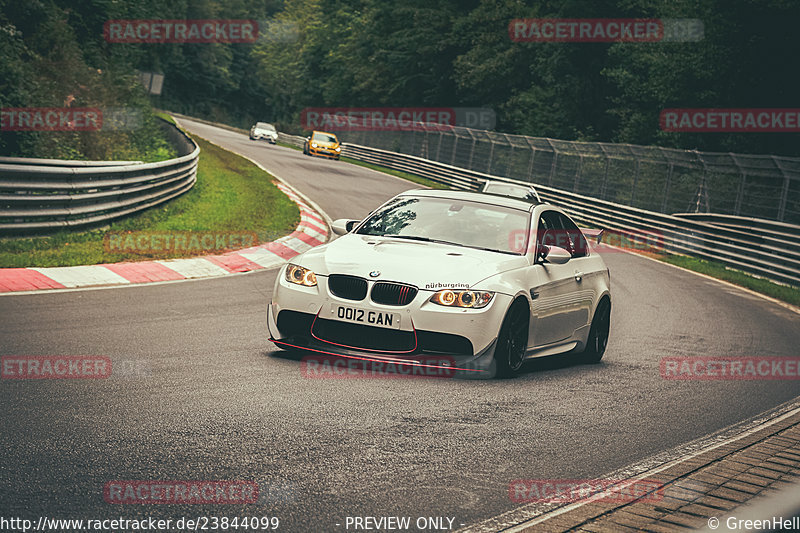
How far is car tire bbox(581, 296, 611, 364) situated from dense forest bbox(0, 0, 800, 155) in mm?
11390

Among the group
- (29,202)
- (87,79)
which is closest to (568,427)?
(29,202)

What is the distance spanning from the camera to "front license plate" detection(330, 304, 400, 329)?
293 inches

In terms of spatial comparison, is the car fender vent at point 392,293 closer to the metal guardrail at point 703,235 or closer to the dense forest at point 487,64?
the dense forest at point 487,64

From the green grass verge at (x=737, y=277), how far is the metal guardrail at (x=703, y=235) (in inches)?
13.0

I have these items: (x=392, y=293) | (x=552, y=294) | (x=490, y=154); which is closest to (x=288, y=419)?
(x=392, y=293)

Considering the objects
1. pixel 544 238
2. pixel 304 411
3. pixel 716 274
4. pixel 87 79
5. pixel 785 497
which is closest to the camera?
pixel 785 497

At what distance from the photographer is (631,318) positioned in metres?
13.7

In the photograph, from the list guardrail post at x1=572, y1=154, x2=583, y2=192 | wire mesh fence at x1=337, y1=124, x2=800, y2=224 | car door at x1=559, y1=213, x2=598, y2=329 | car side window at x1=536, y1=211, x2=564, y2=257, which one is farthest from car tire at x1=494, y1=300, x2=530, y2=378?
guardrail post at x1=572, y1=154, x2=583, y2=192

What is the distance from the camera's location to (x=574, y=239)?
9906mm

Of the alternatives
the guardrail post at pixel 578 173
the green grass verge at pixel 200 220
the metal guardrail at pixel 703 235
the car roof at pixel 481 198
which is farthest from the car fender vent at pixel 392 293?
the guardrail post at pixel 578 173

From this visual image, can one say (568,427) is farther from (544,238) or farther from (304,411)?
(544,238)

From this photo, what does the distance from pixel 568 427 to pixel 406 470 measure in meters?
1.85

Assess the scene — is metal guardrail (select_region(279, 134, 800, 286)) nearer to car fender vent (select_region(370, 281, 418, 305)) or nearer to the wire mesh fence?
the wire mesh fence

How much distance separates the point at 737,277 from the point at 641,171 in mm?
11194
